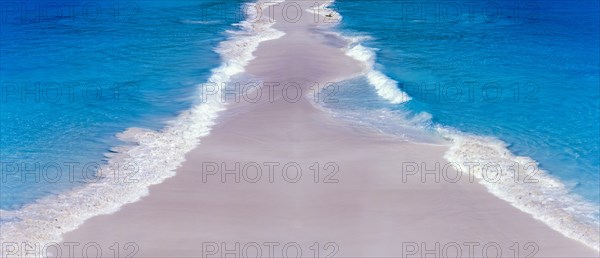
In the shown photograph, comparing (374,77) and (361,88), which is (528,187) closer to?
(361,88)

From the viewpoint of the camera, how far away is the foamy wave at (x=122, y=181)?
13.2m

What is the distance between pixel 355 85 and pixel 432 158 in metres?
7.55

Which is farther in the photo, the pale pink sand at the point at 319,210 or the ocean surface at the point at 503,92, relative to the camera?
the ocean surface at the point at 503,92

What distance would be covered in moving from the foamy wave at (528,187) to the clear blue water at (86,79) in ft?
28.6

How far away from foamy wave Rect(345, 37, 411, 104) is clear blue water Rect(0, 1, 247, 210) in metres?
5.84

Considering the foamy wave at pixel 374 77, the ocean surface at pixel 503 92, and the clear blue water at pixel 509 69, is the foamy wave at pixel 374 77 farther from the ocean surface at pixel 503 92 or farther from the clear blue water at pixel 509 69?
the clear blue water at pixel 509 69

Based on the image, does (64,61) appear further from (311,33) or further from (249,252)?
(249,252)

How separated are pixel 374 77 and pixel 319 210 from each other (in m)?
11.5

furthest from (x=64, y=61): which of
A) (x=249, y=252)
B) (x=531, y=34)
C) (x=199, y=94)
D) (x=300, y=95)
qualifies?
(x=531, y=34)

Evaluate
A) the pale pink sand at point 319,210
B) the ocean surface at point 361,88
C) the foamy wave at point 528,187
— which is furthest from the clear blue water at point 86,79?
the foamy wave at point 528,187

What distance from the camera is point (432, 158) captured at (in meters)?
16.6

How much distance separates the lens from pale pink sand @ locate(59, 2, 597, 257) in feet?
40.9

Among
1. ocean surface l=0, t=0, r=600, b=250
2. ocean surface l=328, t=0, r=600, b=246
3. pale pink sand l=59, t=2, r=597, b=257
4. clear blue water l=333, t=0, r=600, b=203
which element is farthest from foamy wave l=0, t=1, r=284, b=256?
clear blue water l=333, t=0, r=600, b=203

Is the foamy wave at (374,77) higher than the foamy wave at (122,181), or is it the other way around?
the foamy wave at (374,77)
